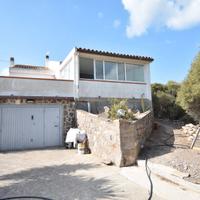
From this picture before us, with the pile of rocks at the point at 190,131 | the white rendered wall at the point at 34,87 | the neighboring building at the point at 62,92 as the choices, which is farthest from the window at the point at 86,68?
the pile of rocks at the point at 190,131

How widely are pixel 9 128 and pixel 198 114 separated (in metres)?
11.1

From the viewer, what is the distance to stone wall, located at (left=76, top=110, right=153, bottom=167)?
9062 mm

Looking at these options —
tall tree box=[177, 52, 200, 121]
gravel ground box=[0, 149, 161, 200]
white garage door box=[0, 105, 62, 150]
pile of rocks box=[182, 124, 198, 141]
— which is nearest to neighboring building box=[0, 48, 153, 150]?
white garage door box=[0, 105, 62, 150]

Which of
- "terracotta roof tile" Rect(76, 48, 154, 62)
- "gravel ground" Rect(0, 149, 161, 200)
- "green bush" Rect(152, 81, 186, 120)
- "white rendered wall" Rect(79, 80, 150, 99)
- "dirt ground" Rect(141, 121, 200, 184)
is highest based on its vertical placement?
"terracotta roof tile" Rect(76, 48, 154, 62)

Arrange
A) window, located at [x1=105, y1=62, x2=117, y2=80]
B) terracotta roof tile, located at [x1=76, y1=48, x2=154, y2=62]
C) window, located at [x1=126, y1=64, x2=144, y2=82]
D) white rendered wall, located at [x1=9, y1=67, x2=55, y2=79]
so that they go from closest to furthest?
terracotta roof tile, located at [x1=76, y1=48, x2=154, y2=62], window, located at [x1=105, y1=62, x2=117, y2=80], window, located at [x1=126, y1=64, x2=144, y2=82], white rendered wall, located at [x1=9, y1=67, x2=55, y2=79]

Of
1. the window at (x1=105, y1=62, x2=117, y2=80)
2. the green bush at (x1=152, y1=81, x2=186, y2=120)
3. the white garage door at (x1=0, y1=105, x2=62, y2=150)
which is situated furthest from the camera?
the green bush at (x1=152, y1=81, x2=186, y2=120)

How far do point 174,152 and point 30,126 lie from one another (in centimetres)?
911

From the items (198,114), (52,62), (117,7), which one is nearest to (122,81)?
(117,7)

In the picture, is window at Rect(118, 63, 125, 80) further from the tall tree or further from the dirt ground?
the tall tree

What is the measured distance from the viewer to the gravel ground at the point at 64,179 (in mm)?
6105

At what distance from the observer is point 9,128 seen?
518 inches

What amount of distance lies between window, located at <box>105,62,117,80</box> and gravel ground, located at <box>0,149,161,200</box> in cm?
705

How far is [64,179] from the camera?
295 inches

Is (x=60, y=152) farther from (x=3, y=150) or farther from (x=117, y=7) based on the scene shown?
(x=117, y=7)
